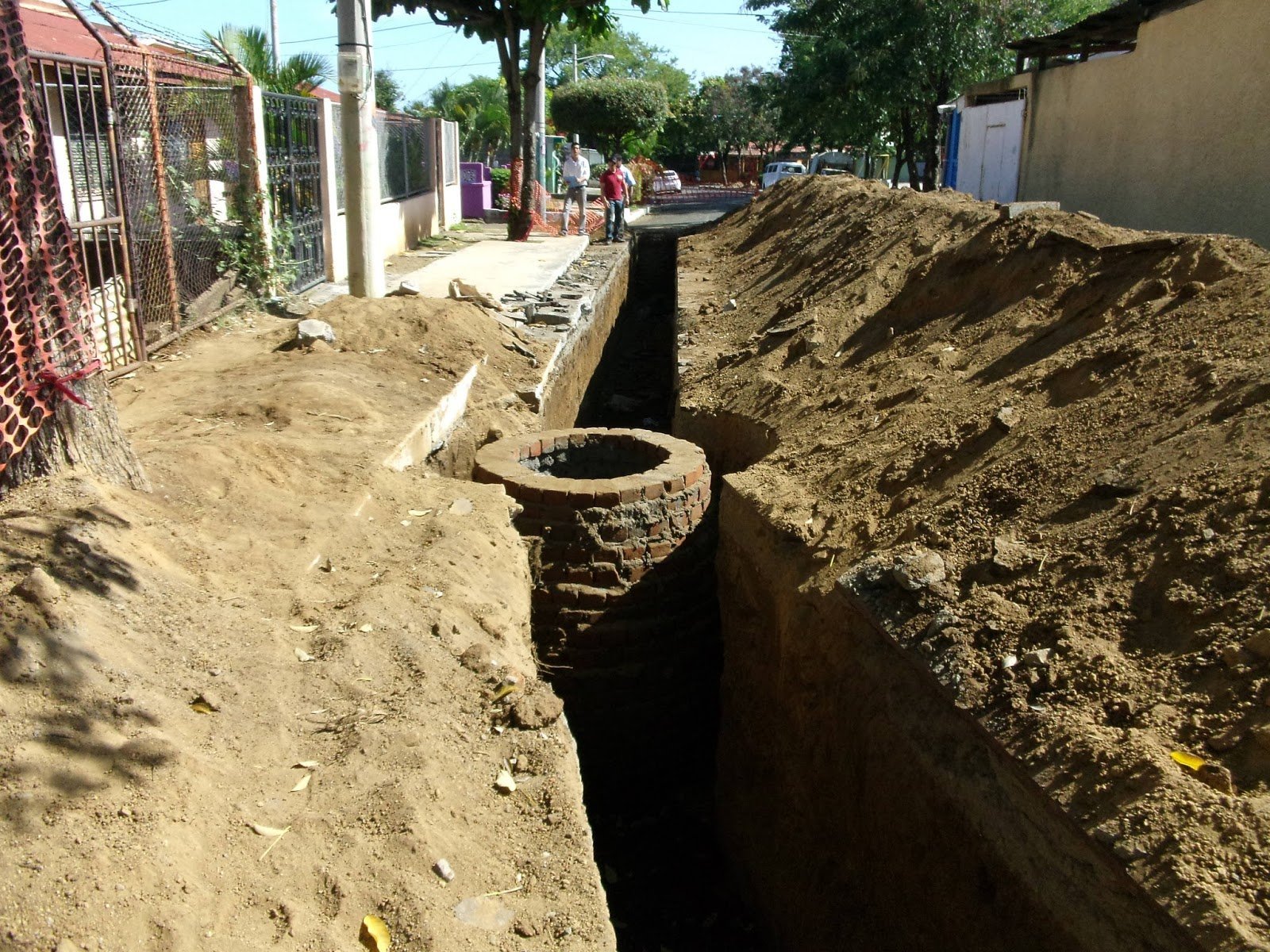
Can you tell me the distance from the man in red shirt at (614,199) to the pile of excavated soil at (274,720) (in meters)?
13.1

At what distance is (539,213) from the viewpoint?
1992 centimetres

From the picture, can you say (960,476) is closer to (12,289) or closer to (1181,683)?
(1181,683)

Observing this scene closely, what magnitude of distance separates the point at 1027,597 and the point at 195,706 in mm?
2687

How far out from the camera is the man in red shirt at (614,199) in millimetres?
17219

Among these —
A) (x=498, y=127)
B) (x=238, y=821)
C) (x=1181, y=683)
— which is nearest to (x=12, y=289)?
(x=238, y=821)

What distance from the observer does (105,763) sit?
265 centimetres

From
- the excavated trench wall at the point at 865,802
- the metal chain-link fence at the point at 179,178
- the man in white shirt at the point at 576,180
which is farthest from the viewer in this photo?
the man in white shirt at the point at 576,180

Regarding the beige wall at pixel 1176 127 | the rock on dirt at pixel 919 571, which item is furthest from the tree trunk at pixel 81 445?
the beige wall at pixel 1176 127

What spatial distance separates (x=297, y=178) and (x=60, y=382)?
25.3ft

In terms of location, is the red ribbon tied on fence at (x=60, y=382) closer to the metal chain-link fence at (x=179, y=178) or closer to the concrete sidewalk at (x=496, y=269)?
the metal chain-link fence at (x=179, y=178)

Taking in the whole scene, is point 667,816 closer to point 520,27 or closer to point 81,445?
point 81,445

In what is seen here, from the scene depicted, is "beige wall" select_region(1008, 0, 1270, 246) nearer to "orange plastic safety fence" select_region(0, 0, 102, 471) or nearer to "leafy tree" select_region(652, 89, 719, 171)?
"orange plastic safety fence" select_region(0, 0, 102, 471)

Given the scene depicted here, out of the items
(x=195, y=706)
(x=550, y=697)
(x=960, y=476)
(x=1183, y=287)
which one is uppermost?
(x=1183, y=287)

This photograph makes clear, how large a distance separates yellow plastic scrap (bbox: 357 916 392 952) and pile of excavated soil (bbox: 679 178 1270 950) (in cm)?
178
